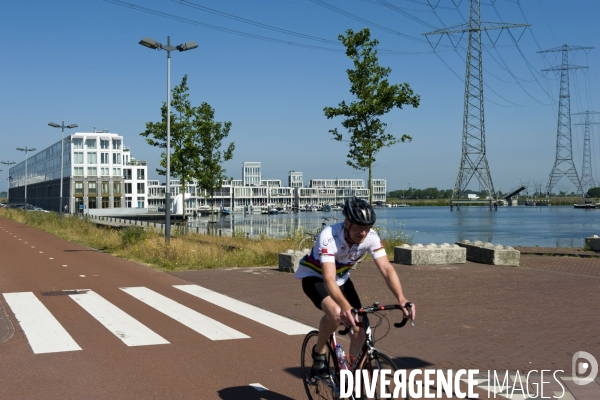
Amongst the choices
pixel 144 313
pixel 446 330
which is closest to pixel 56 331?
pixel 144 313

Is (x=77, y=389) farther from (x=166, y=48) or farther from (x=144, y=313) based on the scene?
(x=166, y=48)

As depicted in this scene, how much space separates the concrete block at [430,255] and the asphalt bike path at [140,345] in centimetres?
585

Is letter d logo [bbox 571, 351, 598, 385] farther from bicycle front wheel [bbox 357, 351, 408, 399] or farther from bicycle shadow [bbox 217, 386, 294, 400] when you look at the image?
bicycle shadow [bbox 217, 386, 294, 400]

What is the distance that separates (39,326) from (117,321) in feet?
3.29

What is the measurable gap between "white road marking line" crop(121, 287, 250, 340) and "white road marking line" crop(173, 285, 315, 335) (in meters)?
0.57

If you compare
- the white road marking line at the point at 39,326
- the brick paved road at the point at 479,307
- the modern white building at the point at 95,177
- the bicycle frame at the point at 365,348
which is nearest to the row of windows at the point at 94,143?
the modern white building at the point at 95,177

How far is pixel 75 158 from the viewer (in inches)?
3617

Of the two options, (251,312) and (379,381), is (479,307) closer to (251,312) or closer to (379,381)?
(251,312)

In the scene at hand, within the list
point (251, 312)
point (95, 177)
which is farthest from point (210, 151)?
point (95, 177)

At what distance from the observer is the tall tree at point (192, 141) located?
35.1m

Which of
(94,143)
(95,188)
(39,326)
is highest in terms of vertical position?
(94,143)

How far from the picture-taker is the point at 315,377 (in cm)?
491

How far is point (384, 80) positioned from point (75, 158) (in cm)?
7951

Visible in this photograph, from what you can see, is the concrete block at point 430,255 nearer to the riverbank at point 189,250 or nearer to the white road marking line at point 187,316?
the riverbank at point 189,250
